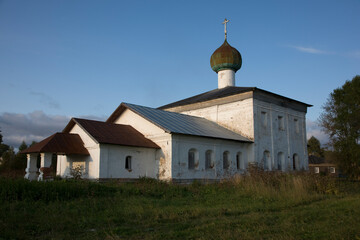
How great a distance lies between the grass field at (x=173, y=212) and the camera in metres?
6.41

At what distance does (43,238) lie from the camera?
6.16 m

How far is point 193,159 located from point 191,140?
1.20m

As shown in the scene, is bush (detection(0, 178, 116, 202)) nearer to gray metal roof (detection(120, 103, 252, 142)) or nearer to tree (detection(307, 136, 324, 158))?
gray metal roof (detection(120, 103, 252, 142))

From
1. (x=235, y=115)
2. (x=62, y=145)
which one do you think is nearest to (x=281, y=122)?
(x=235, y=115)

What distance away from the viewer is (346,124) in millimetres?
28516

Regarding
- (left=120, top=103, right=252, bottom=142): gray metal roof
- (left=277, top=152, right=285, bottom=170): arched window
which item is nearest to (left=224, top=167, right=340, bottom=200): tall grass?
(left=120, top=103, right=252, bottom=142): gray metal roof

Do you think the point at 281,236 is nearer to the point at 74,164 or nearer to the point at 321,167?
the point at 74,164

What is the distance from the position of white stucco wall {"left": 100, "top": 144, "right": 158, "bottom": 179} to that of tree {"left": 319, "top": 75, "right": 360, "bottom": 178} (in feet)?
59.4

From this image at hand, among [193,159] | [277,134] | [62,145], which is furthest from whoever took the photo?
[277,134]

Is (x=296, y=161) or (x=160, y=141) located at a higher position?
(x=160, y=141)

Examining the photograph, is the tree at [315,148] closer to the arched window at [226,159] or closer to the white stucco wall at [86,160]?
the arched window at [226,159]

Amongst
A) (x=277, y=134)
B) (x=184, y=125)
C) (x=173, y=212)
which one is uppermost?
(x=184, y=125)

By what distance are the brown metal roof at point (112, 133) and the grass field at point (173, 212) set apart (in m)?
4.26

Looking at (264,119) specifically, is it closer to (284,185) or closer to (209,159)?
(209,159)
